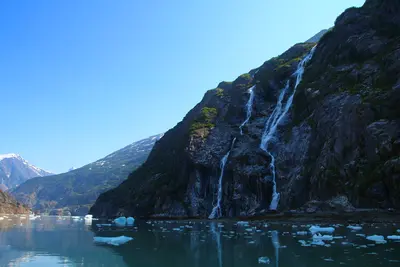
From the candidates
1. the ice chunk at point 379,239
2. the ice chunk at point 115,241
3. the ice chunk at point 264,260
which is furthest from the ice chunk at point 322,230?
the ice chunk at point 115,241

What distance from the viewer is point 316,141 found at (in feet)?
209

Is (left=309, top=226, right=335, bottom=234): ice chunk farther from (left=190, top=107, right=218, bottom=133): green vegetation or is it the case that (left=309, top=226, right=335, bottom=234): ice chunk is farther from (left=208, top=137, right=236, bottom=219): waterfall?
(left=190, top=107, right=218, bottom=133): green vegetation

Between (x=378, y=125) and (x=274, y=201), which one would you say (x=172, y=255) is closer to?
(x=378, y=125)

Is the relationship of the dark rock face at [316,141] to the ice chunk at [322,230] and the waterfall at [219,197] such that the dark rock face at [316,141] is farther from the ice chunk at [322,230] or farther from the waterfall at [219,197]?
the ice chunk at [322,230]

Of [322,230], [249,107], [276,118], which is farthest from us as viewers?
[249,107]

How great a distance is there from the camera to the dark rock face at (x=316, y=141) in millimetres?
50281

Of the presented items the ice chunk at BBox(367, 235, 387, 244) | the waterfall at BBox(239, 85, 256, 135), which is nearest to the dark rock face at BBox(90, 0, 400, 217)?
the waterfall at BBox(239, 85, 256, 135)

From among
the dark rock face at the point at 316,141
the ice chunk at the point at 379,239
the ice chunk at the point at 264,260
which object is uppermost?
the dark rock face at the point at 316,141

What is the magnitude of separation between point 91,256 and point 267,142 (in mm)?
65919

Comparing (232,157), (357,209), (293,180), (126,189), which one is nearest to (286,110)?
(232,157)

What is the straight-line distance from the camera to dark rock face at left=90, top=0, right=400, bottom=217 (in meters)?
50.3

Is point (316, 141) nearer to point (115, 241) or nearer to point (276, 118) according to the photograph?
point (276, 118)

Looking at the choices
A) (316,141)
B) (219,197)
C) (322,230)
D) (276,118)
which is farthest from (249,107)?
(322,230)

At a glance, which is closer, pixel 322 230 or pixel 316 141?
pixel 322 230
